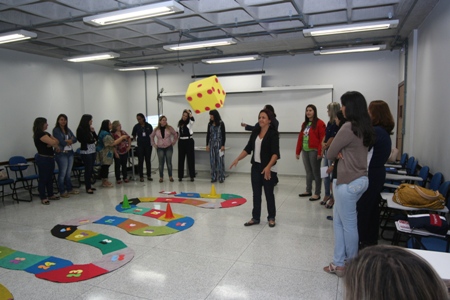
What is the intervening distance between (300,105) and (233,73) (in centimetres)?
198

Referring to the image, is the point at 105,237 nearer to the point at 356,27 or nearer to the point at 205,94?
the point at 205,94

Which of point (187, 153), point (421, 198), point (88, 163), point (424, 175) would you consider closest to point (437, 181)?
point (424, 175)

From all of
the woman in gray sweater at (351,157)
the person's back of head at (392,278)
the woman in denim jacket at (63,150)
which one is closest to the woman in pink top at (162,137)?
the woman in denim jacket at (63,150)

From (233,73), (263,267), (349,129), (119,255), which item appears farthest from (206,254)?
(233,73)

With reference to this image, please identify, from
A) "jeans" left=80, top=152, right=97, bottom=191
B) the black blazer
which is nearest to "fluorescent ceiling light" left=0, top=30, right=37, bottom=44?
"jeans" left=80, top=152, right=97, bottom=191

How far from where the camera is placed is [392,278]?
70cm

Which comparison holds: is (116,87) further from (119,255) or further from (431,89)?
(431,89)

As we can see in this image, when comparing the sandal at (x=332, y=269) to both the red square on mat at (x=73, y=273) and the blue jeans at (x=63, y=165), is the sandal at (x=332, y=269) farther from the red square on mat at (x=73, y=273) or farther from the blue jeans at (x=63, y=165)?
the blue jeans at (x=63, y=165)

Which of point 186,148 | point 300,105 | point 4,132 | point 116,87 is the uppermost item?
point 116,87

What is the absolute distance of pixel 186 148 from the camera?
7.94m

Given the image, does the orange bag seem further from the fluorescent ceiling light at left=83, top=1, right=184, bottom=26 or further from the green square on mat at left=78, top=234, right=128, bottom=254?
the fluorescent ceiling light at left=83, top=1, right=184, bottom=26

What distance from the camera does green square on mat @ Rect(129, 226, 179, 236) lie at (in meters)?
4.17

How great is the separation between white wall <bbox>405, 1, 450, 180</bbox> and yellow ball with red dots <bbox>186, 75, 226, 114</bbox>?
129 inches

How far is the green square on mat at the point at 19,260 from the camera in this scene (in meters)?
3.32
